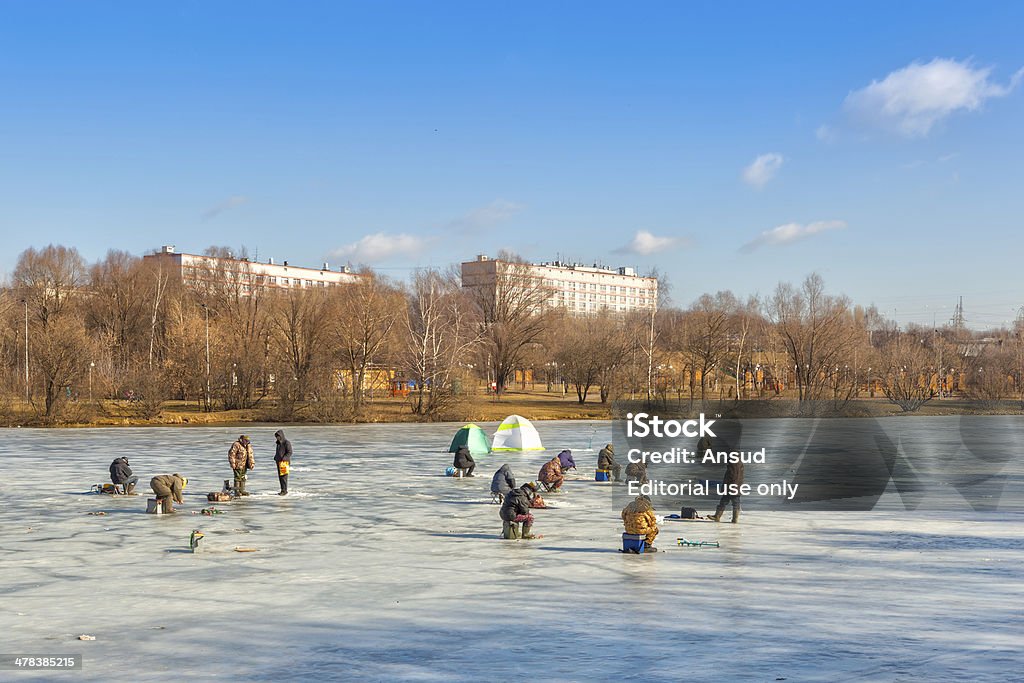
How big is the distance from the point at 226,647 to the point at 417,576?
4.95 m

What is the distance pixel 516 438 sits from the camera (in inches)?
1868

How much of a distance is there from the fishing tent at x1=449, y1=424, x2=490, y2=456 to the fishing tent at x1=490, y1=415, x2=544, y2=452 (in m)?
3.16

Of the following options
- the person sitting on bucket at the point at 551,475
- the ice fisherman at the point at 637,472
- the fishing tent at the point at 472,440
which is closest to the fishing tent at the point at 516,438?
the fishing tent at the point at 472,440

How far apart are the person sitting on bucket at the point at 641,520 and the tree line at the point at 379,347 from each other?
A: 2311 inches

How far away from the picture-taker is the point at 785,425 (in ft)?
245

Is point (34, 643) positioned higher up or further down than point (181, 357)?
further down

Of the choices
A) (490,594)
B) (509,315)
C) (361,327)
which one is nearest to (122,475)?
(490,594)

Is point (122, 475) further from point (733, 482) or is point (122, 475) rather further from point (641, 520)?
point (733, 482)

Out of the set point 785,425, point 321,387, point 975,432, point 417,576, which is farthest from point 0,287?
point 417,576

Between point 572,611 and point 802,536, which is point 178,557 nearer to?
point 572,611

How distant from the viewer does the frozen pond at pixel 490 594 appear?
11805 mm

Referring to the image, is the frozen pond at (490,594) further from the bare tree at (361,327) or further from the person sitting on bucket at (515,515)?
the bare tree at (361,327)

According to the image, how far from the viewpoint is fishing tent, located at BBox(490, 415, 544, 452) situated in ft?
155

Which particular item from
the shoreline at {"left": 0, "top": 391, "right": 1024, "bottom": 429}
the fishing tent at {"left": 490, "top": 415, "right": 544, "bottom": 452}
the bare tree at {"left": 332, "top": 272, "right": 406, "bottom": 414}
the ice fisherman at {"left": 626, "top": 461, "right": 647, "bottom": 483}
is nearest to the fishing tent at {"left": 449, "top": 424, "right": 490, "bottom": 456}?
the fishing tent at {"left": 490, "top": 415, "right": 544, "bottom": 452}
